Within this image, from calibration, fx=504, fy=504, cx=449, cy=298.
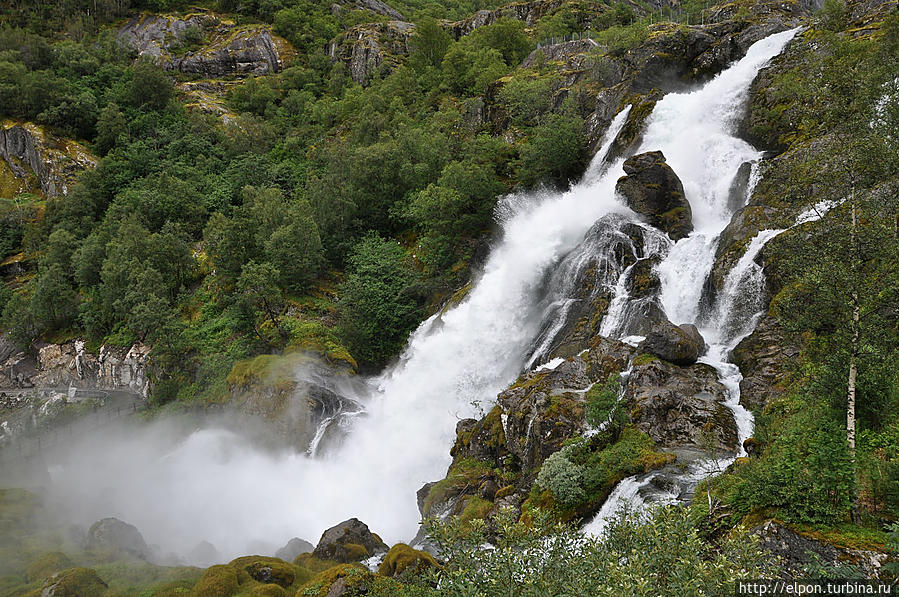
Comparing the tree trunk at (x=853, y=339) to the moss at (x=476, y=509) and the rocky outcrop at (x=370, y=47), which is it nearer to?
the moss at (x=476, y=509)

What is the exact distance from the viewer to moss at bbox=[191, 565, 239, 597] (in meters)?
15.2

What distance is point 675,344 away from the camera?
61.1 feet

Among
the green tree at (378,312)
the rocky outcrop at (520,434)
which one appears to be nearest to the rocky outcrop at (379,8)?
the green tree at (378,312)

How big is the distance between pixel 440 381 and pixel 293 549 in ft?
41.5

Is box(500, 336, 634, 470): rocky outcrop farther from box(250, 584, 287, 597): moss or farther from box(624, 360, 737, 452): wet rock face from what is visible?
box(250, 584, 287, 597): moss

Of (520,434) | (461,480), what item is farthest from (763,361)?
(461,480)

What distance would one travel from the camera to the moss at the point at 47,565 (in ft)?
57.2

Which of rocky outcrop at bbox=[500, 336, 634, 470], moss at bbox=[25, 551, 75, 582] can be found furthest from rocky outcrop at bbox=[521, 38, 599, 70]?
moss at bbox=[25, 551, 75, 582]

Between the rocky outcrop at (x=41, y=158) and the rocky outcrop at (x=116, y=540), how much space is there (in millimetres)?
58421

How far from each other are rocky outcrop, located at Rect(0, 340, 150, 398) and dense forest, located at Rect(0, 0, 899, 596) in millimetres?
1538

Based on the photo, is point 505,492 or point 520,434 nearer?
point 505,492

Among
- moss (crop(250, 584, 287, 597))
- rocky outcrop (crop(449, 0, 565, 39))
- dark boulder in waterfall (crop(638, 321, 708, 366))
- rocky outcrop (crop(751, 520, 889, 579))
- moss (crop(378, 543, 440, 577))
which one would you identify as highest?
rocky outcrop (crop(449, 0, 565, 39))

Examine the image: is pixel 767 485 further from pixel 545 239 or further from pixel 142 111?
pixel 142 111

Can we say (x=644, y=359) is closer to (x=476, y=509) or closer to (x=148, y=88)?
(x=476, y=509)
